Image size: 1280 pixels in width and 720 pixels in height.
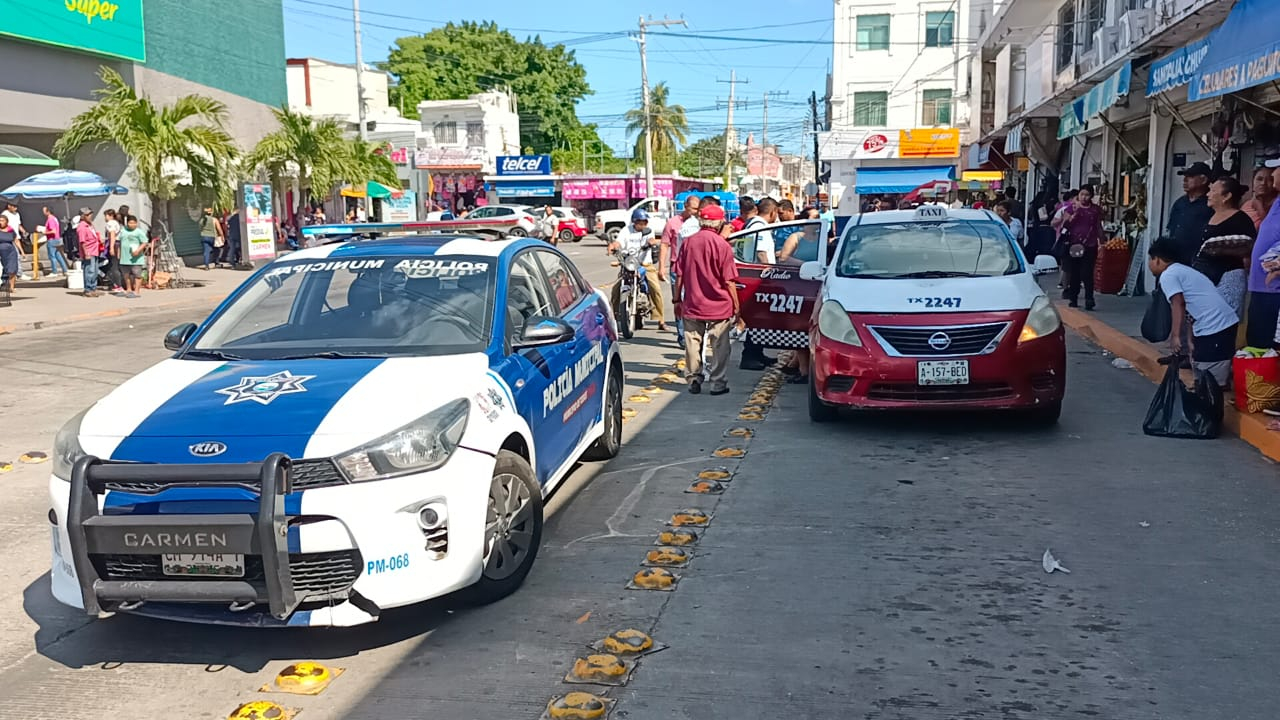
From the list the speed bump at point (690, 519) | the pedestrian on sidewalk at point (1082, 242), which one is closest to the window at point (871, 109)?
the pedestrian on sidewalk at point (1082, 242)

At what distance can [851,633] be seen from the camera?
4.39 metres

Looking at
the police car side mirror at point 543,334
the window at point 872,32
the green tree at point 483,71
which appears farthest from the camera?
the green tree at point 483,71

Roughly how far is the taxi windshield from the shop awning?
6864 millimetres

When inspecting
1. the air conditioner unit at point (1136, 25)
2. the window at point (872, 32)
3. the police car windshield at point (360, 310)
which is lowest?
the police car windshield at point (360, 310)

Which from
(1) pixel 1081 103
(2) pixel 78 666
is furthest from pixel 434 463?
(1) pixel 1081 103

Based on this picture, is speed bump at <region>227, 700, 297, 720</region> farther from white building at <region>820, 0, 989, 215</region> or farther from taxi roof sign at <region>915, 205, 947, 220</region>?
white building at <region>820, 0, 989, 215</region>

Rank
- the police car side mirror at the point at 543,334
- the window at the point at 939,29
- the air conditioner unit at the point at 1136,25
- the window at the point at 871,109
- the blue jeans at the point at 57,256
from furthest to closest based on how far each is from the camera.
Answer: the window at the point at 871,109 < the window at the point at 939,29 < the blue jeans at the point at 57,256 < the air conditioner unit at the point at 1136,25 < the police car side mirror at the point at 543,334

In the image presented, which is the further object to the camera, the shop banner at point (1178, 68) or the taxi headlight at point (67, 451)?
the shop banner at point (1178, 68)

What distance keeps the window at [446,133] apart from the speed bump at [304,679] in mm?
65253

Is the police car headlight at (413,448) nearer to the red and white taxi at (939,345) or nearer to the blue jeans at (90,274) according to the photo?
the red and white taxi at (939,345)

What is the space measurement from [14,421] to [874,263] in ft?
23.8

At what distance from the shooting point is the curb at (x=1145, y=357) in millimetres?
7301

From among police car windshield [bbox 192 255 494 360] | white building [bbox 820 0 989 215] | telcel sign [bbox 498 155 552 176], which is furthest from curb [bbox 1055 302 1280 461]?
telcel sign [bbox 498 155 552 176]

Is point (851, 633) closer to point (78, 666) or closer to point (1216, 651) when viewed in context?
point (1216, 651)
